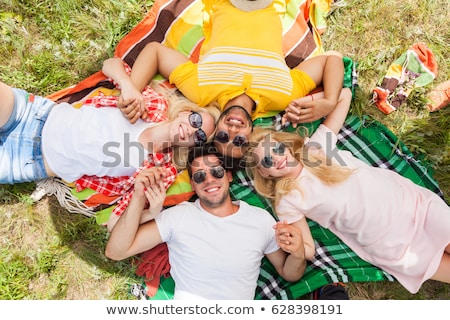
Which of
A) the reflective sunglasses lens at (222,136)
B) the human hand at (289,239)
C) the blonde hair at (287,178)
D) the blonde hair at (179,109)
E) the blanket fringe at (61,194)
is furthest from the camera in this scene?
the blanket fringe at (61,194)

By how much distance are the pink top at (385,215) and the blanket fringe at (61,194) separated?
1705mm

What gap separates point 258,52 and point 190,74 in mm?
621

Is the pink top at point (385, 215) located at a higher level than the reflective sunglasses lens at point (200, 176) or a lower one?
lower

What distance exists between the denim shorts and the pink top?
2087 mm

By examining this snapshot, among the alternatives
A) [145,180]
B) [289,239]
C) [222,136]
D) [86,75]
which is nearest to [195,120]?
[222,136]

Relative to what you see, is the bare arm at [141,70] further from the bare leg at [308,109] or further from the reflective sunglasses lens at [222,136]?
the bare leg at [308,109]

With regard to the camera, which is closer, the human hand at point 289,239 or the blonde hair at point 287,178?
the human hand at point 289,239

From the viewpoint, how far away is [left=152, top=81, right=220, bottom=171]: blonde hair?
3.43m

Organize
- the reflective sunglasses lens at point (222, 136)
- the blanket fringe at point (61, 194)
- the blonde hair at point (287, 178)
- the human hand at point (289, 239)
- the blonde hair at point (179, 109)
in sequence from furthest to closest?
the blanket fringe at point (61, 194)
the blonde hair at point (179, 109)
the blonde hair at point (287, 178)
the reflective sunglasses lens at point (222, 136)
the human hand at point (289, 239)

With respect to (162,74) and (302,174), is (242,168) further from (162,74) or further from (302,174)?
(162,74)

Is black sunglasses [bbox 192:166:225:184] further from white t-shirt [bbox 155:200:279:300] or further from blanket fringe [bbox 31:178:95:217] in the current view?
blanket fringe [bbox 31:178:95:217]

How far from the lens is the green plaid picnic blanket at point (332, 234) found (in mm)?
3387

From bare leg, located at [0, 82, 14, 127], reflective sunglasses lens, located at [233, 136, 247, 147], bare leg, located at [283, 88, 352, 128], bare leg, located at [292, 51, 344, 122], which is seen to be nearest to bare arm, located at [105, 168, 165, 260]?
reflective sunglasses lens, located at [233, 136, 247, 147]

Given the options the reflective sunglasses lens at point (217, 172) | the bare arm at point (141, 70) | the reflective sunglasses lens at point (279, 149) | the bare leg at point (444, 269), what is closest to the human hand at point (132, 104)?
the bare arm at point (141, 70)
